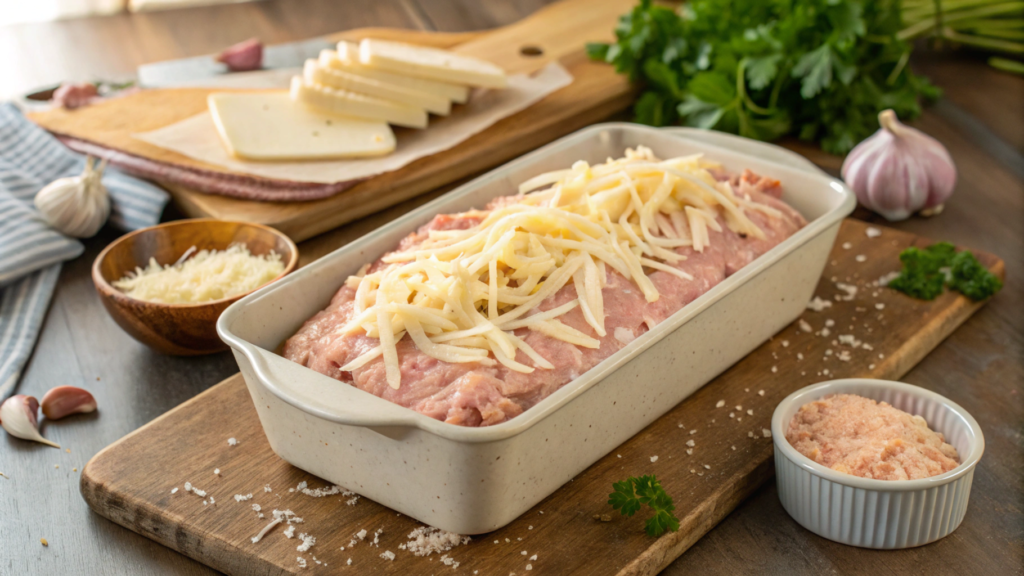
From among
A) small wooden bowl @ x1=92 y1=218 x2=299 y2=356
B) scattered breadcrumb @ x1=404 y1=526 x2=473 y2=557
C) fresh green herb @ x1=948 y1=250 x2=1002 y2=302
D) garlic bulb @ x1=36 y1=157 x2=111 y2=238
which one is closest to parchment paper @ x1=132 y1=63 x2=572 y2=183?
garlic bulb @ x1=36 y1=157 x2=111 y2=238

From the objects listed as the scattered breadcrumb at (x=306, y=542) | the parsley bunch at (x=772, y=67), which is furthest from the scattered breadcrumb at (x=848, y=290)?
the scattered breadcrumb at (x=306, y=542)

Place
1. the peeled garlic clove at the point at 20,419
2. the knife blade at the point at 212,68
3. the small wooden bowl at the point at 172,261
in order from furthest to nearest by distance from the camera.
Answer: the knife blade at the point at 212,68 < the small wooden bowl at the point at 172,261 < the peeled garlic clove at the point at 20,419

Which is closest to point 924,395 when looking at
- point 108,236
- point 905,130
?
point 905,130

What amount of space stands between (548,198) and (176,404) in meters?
1.13

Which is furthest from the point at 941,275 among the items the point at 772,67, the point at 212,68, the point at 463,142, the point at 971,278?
the point at 212,68

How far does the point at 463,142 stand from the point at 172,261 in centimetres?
123

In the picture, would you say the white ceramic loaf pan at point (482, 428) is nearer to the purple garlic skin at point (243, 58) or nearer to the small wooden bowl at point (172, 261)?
the small wooden bowl at point (172, 261)

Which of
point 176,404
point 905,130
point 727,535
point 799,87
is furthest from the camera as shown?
point 799,87

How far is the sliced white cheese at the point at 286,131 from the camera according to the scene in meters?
3.20

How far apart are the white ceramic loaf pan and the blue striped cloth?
3.09ft

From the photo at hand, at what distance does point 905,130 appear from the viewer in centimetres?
306

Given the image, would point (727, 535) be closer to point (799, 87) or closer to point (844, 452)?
point (844, 452)

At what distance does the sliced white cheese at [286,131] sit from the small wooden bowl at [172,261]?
54 centimetres

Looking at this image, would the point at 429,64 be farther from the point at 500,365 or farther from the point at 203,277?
the point at 500,365
